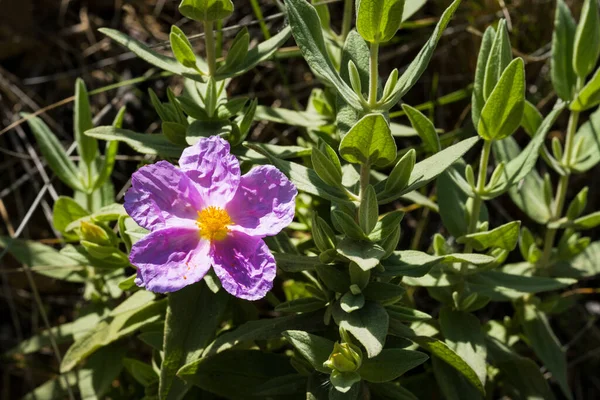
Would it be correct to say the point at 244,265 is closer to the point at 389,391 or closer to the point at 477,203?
the point at 389,391

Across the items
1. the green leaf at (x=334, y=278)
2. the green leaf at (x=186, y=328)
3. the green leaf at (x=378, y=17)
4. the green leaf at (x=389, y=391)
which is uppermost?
the green leaf at (x=378, y=17)

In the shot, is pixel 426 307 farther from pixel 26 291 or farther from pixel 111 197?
pixel 26 291

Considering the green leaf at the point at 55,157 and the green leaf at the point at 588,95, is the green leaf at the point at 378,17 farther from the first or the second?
the green leaf at the point at 55,157

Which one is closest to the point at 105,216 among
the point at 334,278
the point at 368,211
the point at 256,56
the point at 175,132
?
the point at 175,132

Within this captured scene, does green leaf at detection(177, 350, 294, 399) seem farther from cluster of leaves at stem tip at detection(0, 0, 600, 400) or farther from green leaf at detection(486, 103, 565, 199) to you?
green leaf at detection(486, 103, 565, 199)

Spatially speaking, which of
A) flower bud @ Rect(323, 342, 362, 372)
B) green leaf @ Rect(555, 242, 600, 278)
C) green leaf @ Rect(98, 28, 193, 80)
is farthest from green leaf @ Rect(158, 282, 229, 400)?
green leaf @ Rect(555, 242, 600, 278)

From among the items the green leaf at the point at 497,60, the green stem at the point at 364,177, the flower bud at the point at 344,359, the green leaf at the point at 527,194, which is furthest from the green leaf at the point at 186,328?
the green leaf at the point at 527,194
